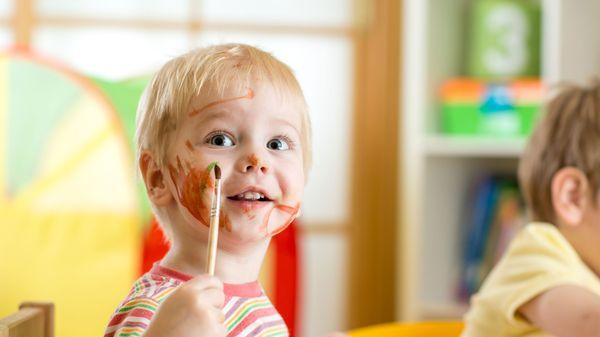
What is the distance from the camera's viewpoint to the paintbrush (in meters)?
0.56

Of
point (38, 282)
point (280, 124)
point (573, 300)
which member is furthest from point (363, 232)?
point (280, 124)

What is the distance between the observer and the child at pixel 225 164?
2.00 ft

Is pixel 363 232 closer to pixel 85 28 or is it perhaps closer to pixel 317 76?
pixel 317 76

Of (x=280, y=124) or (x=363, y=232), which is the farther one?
(x=363, y=232)

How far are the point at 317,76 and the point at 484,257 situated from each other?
2.02 ft

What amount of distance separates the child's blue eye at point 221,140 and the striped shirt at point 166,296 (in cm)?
10

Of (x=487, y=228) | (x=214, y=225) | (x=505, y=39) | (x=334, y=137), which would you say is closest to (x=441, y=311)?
(x=487, y=228)

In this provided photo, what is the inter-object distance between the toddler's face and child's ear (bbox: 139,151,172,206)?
0.01m

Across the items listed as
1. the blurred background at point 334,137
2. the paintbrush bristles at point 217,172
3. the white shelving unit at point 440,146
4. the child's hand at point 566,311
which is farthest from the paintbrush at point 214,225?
the white shelving unit at point 440,146

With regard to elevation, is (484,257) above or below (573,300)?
below

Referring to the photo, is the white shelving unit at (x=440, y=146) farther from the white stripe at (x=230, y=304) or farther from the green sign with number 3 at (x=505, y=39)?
the white stripe at (x=230, y=304)

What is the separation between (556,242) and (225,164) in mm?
578

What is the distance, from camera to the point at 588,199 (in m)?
1.08

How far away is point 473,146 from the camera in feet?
6.66
